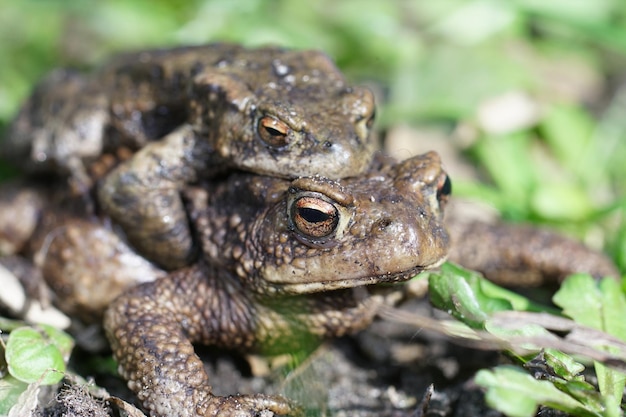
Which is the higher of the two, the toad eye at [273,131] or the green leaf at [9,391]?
the toad eye at [273,131]


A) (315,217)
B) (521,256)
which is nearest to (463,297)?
(315,217)

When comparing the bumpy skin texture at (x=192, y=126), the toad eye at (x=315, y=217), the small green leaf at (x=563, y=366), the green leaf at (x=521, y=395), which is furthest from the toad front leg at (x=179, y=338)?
the small green leaf at (x=563, y=366)

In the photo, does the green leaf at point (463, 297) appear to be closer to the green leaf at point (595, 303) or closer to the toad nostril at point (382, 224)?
the green leaf at point (595, 303)

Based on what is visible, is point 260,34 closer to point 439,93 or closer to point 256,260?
point 439,93

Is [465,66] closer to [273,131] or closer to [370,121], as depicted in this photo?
[370,121]

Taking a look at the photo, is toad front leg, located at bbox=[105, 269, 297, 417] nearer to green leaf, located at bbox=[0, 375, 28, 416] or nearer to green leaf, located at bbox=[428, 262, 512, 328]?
green leaf, located at bbox=[0, 375, 28, 416]

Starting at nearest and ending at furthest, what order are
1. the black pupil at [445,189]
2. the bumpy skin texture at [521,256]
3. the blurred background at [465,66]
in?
the black pupil at [445,189] → the bumpy skin texture at [521,256] → the blurred background at [465,66]

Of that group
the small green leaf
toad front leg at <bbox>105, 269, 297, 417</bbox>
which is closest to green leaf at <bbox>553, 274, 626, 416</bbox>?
the small green leaf
